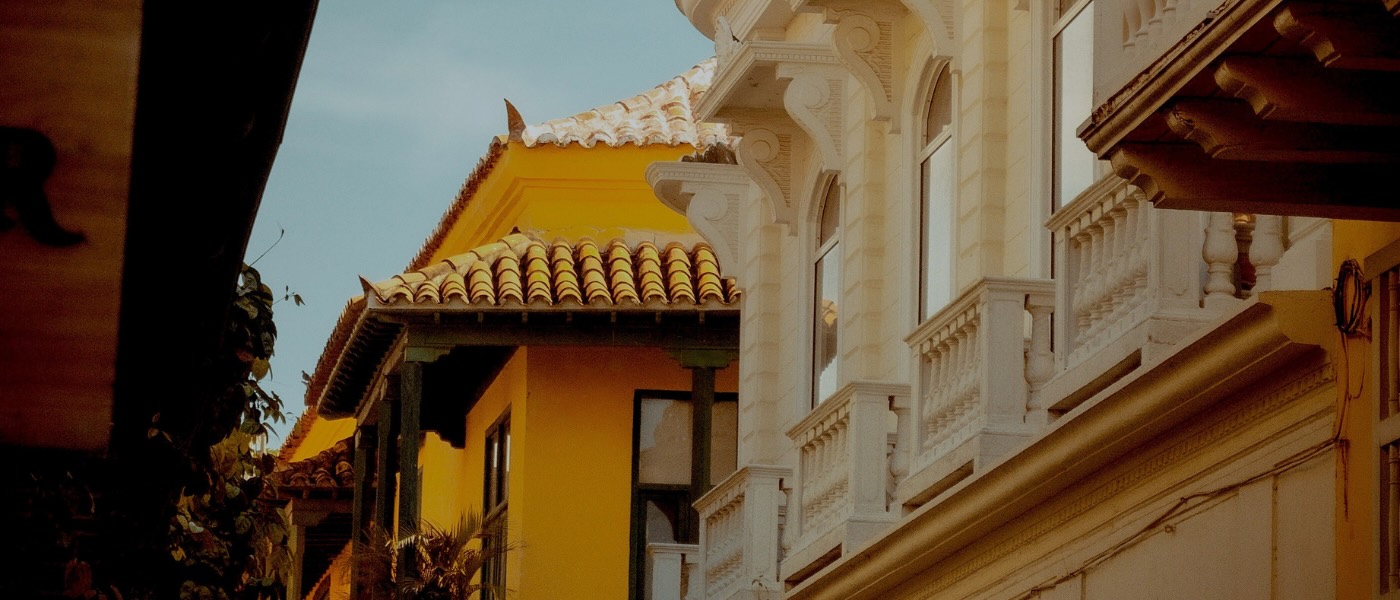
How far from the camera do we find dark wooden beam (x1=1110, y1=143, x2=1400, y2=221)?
7844 millimetres

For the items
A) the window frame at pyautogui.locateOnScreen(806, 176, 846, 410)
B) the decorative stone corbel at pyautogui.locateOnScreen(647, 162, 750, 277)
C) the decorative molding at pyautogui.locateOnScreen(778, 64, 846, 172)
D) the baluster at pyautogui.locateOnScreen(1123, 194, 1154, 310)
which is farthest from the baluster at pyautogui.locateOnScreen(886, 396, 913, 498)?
the decorative stone corbel at pyautogui.locateOnScreen(647, 162, 750, 277)

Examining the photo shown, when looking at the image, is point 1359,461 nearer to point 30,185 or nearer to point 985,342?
point 985,342

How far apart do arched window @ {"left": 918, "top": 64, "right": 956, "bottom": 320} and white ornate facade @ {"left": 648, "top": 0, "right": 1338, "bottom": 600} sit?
0.03 meters

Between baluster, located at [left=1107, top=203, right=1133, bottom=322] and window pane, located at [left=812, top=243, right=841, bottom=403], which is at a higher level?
window pane, located at [left=812, top=243, right=841, bottom=403]

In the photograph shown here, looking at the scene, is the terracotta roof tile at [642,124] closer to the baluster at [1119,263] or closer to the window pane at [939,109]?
the window pane at [939,109]

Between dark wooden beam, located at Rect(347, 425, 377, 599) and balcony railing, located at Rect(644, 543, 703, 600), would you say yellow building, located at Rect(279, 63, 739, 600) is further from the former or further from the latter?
balcony railing, located at Rect(644, 543, 703, 600)

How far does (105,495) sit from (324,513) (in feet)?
76.6

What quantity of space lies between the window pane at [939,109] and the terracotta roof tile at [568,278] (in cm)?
784

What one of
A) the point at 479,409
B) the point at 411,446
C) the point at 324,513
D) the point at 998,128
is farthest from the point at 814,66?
the point at 324,513

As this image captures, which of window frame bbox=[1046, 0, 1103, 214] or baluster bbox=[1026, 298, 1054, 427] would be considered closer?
baluster bbox=[1026, 298, 1054, 427]

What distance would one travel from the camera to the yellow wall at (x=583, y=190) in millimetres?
26344

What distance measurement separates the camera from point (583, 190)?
86.6 feet

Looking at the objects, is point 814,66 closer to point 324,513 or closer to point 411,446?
point 411,446

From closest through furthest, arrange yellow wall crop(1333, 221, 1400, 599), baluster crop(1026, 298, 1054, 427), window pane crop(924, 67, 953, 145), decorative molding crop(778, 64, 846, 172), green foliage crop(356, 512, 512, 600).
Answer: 1. yellow wall crop(1333, 221, 1400, 599)
2. baluster crop(1026, 298, 1054, 427)
3. window pane crop(924, 67, 953, 145)
4. decorative molding crop(778, 64, 846, 172)
5. green foliage crop(356, 512, 512, 600)
